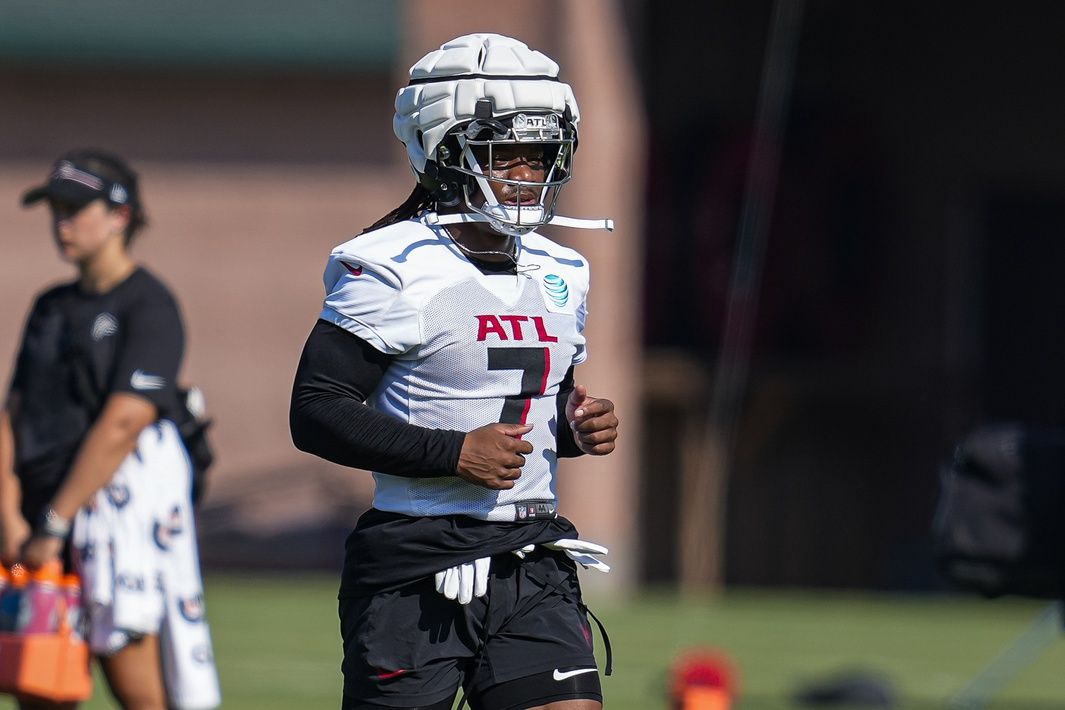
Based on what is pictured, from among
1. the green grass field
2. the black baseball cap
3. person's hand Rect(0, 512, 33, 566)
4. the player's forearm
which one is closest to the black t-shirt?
person's hand Rect(0, 512, 33, 566)

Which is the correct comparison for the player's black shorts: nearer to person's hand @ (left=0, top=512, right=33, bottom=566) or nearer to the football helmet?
the football helmet

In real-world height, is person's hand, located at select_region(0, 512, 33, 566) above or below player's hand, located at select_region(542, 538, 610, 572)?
below

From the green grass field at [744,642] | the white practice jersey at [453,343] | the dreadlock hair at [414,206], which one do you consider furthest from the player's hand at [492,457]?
the green grass field at [744,642]

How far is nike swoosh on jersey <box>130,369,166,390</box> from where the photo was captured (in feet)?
20.1

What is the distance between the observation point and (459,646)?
4.40m

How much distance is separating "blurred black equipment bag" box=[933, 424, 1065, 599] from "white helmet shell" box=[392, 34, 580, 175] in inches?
107

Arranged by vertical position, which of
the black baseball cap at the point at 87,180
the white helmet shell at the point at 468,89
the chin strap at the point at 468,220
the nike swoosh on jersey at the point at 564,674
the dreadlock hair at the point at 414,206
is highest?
the white helmet shell at the point at 468,89

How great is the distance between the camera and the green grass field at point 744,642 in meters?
9.88

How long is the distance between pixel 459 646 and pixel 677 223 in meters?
15.0

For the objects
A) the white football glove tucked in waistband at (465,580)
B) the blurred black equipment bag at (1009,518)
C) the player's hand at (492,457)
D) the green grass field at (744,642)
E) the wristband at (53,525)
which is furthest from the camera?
the green grass field at (744,642)

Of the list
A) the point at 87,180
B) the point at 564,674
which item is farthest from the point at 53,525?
the point at 564,674

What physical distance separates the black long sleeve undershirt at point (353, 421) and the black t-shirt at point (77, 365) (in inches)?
74.4

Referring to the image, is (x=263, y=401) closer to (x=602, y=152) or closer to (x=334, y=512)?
(x=334, y=512)

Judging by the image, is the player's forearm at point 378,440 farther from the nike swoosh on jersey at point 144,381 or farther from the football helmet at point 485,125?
the nike swoosh on jersey at point 144,381
